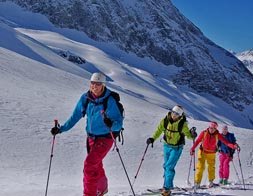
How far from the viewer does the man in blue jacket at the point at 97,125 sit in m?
8.03

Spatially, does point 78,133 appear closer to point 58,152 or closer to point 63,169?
point 58,152

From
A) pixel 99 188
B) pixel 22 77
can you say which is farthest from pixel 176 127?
pixel 22 77

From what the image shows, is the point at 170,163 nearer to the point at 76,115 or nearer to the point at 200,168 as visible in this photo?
the point at 200,168

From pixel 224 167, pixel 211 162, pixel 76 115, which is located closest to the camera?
pixel 76 115

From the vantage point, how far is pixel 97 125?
325 inches

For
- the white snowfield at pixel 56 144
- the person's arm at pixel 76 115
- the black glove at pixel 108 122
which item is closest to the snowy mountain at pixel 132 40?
the white snowfield at pixel 56 144

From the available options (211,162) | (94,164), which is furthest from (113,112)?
(211,162)

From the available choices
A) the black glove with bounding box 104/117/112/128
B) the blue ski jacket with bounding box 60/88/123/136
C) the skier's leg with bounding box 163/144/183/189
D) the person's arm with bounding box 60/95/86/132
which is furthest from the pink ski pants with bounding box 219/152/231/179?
the black glove with bounding box 104/117/112/128

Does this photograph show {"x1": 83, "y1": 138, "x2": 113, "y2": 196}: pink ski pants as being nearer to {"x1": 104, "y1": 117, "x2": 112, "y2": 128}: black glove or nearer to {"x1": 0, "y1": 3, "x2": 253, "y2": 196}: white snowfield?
{"x1": 104, "y1": 117, "x2": 112, "y2": 128}: black glove

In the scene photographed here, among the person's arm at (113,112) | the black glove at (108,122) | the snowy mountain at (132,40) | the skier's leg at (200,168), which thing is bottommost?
the skier's leg at (200,168)

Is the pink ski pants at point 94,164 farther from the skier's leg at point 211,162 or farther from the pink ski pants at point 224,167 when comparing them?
the pink ski pants at point 224,167

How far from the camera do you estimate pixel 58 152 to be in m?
16.2

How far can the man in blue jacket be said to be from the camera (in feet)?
26.3

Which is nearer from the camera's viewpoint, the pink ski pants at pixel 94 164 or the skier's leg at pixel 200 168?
the pink ski pants at pixel 94 164
